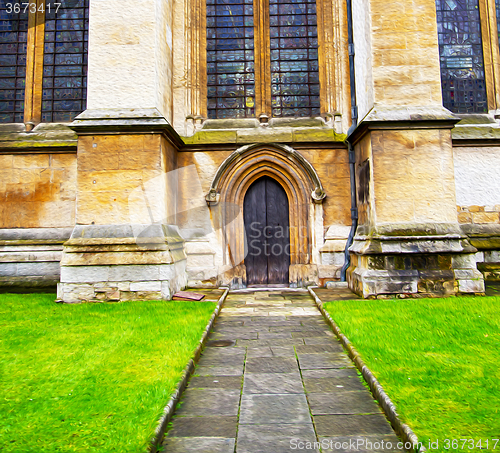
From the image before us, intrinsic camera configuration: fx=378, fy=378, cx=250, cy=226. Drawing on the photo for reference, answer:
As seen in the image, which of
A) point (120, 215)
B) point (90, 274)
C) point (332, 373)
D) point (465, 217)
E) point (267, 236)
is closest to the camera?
point (332, 373)

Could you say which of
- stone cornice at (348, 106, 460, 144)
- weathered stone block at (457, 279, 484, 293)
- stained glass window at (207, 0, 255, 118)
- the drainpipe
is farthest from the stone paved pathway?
stained glass window at (207, 0, 255, 118)

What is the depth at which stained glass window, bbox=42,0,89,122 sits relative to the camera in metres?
8.37

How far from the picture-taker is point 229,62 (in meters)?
8.30

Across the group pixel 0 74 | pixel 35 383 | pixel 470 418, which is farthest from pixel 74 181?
pixel 470 418

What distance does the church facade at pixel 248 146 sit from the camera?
6.02 meters

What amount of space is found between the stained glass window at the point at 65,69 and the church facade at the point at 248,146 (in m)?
0.03

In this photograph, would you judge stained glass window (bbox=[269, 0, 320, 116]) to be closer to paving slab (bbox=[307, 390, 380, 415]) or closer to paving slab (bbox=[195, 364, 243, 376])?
paving slab (bbox=[195, 364, 243, 376])

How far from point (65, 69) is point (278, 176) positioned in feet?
17.5

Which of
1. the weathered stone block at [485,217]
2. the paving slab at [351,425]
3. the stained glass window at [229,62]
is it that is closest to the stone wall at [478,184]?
the weathered stone block at [485,217]

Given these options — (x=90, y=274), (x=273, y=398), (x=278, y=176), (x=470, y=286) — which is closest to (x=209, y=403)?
(x=273, y=398)

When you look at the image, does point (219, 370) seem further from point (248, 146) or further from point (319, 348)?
point (248, 146)

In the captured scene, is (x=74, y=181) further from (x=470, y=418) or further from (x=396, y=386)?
(x=470, y=418)

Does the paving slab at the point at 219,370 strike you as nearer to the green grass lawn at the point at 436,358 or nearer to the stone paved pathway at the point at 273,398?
the stone paved pathway at the point at 273,398

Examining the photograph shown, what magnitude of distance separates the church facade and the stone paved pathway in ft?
7.35
